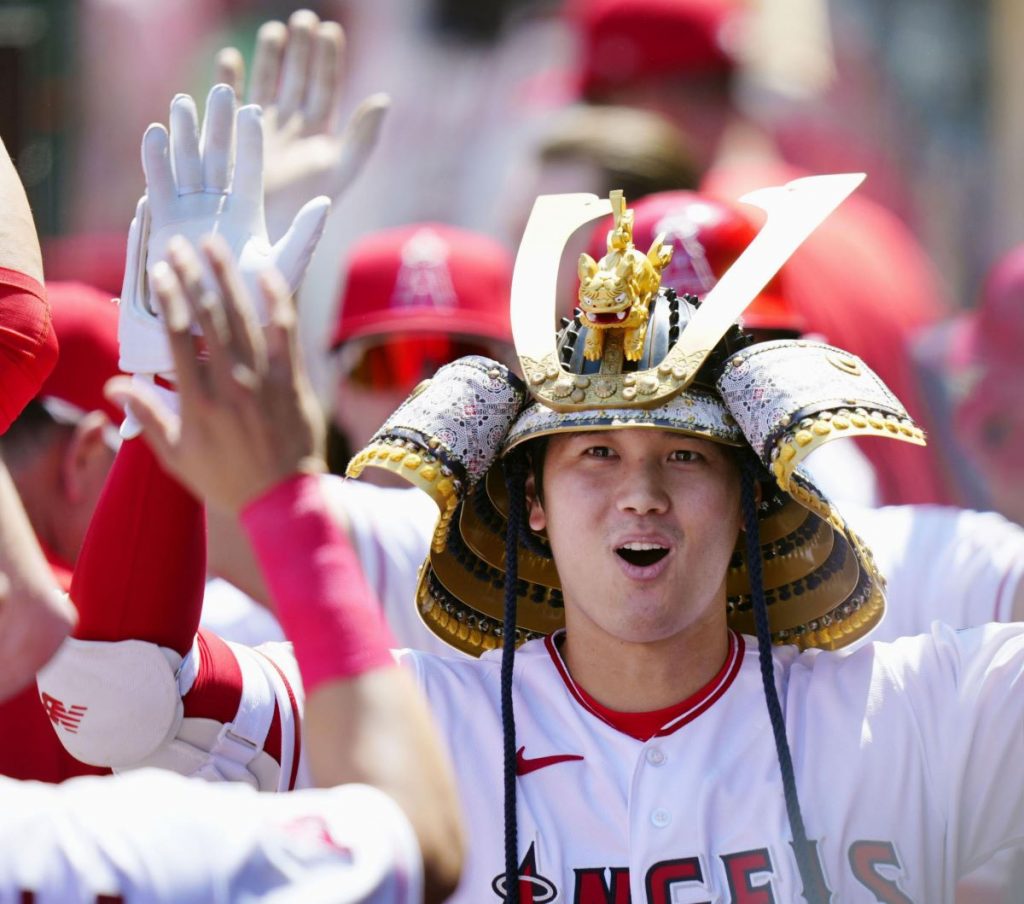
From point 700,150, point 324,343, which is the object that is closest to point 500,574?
point 700,150

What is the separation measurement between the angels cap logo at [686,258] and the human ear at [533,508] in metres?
0.91

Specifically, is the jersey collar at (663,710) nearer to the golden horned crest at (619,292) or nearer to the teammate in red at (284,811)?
the golden horned crest at (619,292)

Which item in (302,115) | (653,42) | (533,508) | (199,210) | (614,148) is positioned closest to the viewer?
(199,210)

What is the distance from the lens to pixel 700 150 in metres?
5.50

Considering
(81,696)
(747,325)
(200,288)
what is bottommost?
(81,696)

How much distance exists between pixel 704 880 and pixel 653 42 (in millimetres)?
3360

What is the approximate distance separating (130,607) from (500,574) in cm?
74

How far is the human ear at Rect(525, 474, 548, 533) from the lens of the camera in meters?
3.27

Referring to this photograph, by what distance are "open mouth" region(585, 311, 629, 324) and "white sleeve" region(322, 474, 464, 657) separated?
102 cm

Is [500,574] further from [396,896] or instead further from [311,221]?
[396,896]

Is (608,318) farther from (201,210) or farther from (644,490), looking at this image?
(201,210)

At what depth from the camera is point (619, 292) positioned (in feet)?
10.1

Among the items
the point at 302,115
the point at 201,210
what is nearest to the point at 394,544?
the point at 302,115

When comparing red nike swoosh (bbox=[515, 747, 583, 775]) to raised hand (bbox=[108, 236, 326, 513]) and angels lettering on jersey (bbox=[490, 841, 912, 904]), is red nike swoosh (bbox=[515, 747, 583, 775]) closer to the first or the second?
angels lettering on jersey (bbox=[490, 841, 912, 904])
